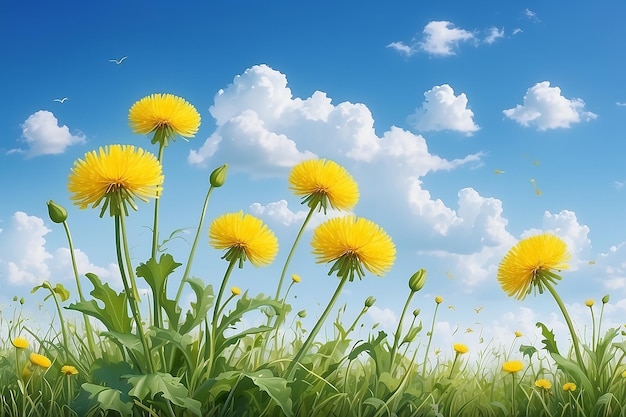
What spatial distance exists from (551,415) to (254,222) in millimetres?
1502

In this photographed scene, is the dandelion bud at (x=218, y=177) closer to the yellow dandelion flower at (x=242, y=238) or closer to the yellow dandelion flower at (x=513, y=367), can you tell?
the yellow dandelion flower at (x=242, y=238)

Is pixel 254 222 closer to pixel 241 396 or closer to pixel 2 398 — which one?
pixel 241 396

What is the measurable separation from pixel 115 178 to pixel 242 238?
58 cm

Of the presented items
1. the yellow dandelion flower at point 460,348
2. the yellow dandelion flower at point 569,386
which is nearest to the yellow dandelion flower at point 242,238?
the yellow dandelion flower at point 460,348

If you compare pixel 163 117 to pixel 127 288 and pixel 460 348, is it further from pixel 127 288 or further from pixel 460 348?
pixel 460 348

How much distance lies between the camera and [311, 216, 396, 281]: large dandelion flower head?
2.42m

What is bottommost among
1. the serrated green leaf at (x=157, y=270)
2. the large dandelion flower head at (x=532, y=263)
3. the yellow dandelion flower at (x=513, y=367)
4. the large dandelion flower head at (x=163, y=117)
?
the yellow dandelion flower at (x=513, y=367)

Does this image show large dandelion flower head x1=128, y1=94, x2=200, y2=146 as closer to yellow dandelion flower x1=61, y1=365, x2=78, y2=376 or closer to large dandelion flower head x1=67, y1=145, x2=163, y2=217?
large dandelion flower head x1=67, y1=145, x2=163, y2=217

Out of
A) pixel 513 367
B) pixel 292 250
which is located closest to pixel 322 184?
pixel 292 250

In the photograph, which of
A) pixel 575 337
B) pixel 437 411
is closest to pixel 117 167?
pixel 437 411

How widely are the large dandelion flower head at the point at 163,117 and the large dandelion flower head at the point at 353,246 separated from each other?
0.85 metres

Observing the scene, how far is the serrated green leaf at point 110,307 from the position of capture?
2490 mm

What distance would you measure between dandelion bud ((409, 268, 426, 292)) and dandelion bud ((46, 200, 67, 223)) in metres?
1.28

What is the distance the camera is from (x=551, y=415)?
9.67ft
